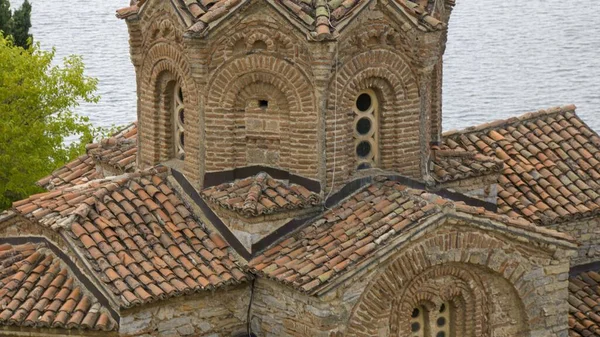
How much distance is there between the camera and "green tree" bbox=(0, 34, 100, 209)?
96.0 ft

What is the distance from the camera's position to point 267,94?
765 inches

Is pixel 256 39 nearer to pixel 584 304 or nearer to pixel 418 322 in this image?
pixel 418 322

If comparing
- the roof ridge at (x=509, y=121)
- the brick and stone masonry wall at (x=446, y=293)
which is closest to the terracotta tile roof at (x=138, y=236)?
the brick and stone masonry wall at (x=446, y=293)

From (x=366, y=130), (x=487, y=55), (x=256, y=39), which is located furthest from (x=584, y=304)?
(x=487, y=55)

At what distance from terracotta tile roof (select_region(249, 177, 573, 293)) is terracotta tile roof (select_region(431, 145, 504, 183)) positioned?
1346 mm

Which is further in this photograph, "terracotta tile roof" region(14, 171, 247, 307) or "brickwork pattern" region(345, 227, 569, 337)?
"brickwork pattern" region(345, 227, 569, 337)

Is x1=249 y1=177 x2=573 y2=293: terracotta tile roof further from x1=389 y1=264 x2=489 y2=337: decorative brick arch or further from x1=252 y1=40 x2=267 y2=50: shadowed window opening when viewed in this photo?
x1=252 y1=40 x2=267 y2=50: shadowed window opening

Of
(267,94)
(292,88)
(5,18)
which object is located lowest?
(267,94)

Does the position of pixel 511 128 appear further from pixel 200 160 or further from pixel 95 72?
pixel 95 72

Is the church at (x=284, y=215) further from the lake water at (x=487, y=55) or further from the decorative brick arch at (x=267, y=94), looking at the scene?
the lake water at (x=487, y=55)

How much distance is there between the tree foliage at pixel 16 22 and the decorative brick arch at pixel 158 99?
15347mm


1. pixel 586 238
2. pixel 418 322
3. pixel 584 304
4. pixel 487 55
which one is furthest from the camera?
pixel 487 55

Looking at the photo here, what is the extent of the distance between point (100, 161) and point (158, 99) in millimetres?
1907

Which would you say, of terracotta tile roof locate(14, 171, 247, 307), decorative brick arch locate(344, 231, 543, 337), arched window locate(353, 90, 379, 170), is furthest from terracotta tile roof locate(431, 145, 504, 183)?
terracotta tile roof locate(14, 171, 247, 307)
